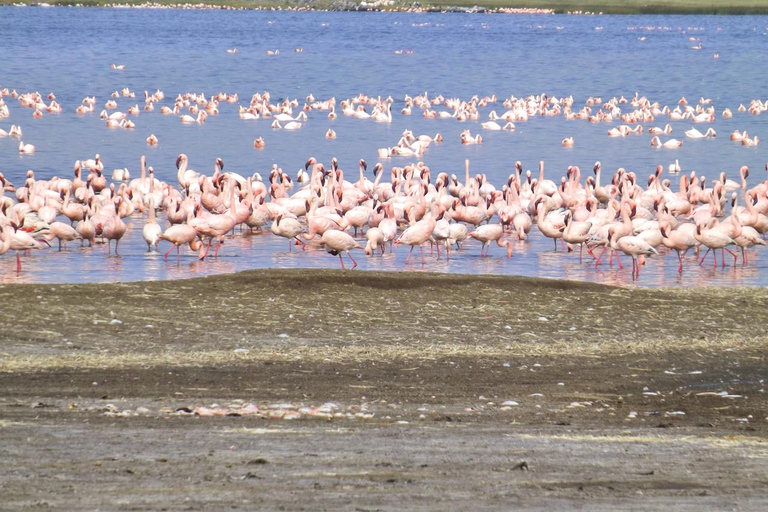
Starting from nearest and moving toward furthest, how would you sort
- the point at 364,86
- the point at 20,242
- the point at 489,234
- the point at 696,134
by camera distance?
1. the point at 20,242
2. the point at 489,234
3. the point at 696,134
4. the point at 364,86

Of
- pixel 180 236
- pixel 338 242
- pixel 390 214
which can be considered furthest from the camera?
pixel 390 214

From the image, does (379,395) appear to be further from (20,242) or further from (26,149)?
(26,149)

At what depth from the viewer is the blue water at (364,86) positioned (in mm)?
15422

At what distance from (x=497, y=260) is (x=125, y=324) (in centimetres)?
667

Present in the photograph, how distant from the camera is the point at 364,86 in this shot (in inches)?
1906

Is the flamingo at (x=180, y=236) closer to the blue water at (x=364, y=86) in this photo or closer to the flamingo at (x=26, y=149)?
the blue water at (x=364, y=86)

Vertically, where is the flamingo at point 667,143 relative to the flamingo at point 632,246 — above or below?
below

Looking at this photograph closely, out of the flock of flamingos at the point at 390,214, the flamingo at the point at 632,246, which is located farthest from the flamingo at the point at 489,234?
the flamingo at the point at 632,246

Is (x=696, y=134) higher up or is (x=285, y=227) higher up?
(x=285, y=227)

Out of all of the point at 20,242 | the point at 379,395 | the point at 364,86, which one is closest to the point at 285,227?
the point at 20,242

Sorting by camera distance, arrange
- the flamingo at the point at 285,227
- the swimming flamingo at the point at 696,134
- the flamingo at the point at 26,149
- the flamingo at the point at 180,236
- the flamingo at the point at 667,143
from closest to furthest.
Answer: the flamingo at the point at 180,236 → the flamingo at the point at 285,227 → the flamingo at the point at 26,149 → the flamingo at the point at 667,143 → the swimming flamingo at the point at 696,134

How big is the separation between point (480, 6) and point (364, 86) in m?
74.5

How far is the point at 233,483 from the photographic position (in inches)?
224

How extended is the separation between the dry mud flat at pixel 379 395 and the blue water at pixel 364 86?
10.4ft
